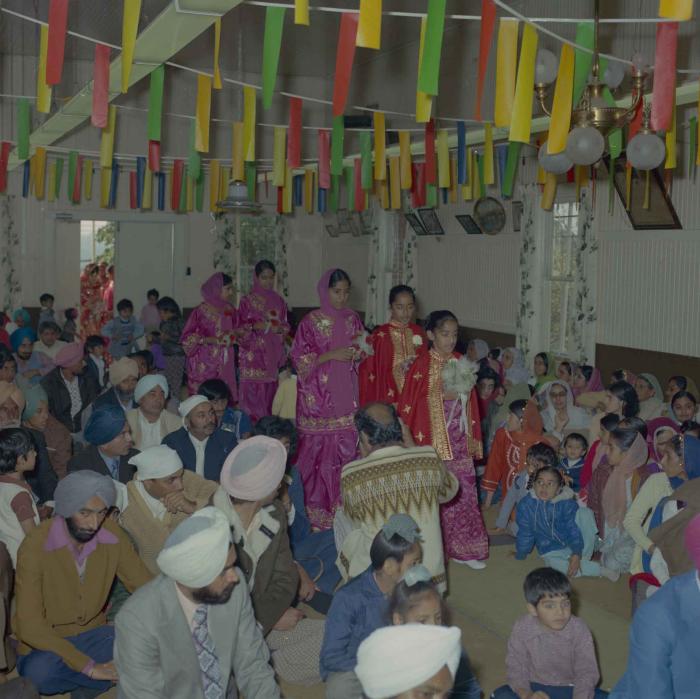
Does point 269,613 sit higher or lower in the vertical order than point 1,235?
lower

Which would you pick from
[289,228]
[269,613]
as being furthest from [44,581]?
[289,228]

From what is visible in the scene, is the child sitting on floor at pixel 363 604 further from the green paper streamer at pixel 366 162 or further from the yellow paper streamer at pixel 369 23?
the green paper streamer at pixel 366 162

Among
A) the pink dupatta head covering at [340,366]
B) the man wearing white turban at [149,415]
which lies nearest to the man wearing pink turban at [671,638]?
the man wearing white turban at [149,415]

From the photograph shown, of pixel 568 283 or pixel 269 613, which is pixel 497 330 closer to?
pixel 568 283

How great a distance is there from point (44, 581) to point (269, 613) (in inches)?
33.6

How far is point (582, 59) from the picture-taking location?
4.93m

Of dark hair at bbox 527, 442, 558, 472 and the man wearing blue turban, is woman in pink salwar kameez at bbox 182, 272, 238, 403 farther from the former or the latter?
the man wearing blue turban

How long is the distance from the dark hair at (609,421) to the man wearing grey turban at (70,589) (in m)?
3.23

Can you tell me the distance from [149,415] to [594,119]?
2.96 metres

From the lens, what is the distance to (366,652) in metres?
2.17

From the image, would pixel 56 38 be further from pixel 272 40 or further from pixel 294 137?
pixel 294 137

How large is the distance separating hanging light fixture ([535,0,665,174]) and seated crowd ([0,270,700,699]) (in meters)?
1.28

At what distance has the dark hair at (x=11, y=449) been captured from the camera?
4.25m

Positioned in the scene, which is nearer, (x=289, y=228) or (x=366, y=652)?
(x=366, y=652)
